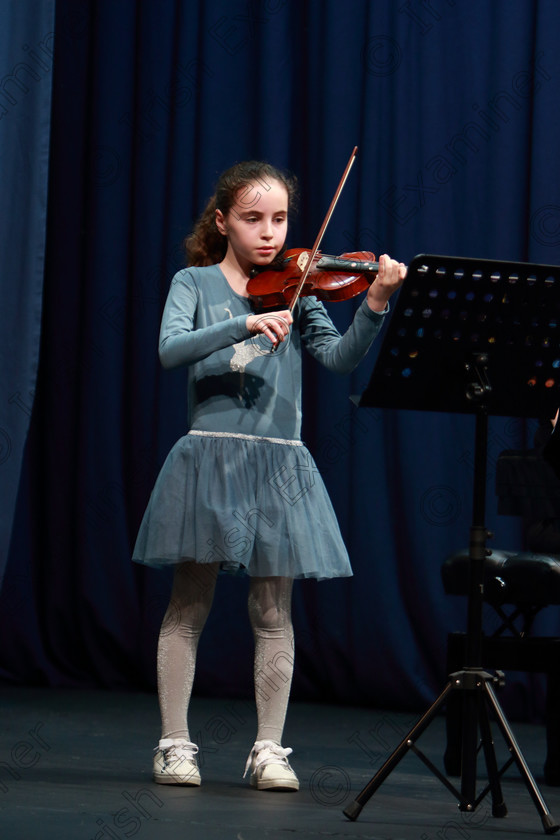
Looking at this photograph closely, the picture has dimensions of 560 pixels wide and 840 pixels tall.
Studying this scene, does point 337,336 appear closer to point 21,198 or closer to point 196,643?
point 196,643

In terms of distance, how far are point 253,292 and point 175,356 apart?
0.24 m

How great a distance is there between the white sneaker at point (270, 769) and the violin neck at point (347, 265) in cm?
97

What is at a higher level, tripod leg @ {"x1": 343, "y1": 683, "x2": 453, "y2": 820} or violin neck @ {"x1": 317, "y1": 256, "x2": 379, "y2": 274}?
violin neck @ {"x1": 317, "y1": 256, "x2": 379, "y2": 274}

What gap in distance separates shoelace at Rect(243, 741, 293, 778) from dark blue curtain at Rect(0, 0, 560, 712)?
1290mm

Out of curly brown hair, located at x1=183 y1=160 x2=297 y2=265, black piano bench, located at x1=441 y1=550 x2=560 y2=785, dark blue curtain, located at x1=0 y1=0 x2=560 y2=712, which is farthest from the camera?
dark blue curtain, located at x1=0 y1=0 x2=560 y2=712

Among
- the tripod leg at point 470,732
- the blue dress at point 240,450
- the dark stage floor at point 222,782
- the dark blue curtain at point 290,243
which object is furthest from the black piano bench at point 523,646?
the dark blue curtain at point 290,243

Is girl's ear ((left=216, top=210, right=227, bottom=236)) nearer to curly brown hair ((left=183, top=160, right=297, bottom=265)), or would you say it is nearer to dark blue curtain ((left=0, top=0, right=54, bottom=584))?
curly brown hair ((left=183, top=160, right=297, bottom=265))

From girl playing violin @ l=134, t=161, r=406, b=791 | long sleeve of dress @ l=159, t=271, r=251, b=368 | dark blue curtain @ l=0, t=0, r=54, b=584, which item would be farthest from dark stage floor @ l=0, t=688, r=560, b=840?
dark blue curtain @ l=0, t=0, r=54, b=584

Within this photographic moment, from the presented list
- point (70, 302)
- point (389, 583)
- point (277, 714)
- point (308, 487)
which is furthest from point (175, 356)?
point (70, 302)

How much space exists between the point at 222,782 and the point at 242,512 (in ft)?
1.88

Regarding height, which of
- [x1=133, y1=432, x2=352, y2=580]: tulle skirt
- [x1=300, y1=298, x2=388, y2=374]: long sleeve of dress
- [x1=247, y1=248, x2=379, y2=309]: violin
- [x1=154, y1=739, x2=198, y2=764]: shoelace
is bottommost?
[x1=154, y1=739, x2=198, y2=764]: shoelace

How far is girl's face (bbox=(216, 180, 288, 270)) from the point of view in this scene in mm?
2426

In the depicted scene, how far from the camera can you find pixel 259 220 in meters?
2.44

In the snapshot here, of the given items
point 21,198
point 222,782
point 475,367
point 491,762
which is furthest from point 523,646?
point 21,198
